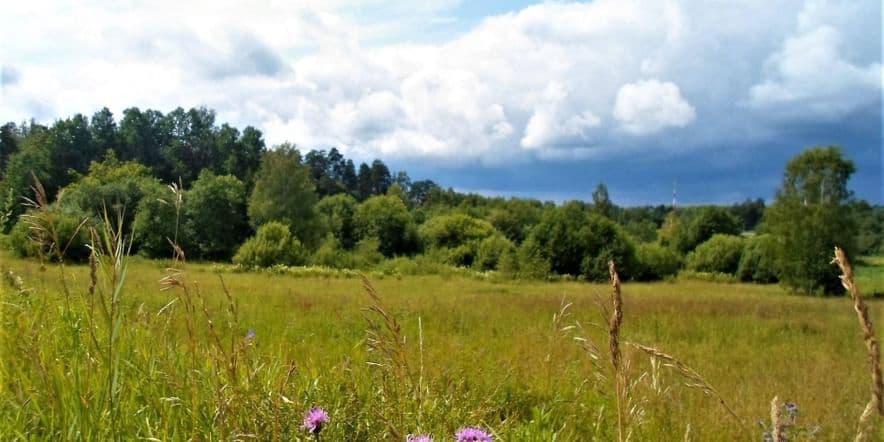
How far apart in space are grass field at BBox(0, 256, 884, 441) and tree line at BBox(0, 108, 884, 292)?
685 mm

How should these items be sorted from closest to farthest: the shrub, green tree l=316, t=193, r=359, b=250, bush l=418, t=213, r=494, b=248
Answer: the shrub → bush l=418, t=213, r=494, b=248 → green tree l=316, t=193, r=359, b=250

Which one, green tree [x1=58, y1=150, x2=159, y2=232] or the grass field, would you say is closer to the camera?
the grass field

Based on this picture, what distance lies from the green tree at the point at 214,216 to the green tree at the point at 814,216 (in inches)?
1381

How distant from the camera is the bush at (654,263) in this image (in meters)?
47.4

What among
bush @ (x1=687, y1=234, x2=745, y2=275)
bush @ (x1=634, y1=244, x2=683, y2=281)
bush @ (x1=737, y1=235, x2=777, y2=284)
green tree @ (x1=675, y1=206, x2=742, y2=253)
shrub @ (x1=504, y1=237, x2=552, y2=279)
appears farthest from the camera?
green tree @ (x1=675, y1=206, x2=742, y2=253)

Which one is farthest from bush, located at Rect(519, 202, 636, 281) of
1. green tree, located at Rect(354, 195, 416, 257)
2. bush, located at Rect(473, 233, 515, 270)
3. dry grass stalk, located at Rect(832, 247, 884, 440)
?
dry grass stalk, located at Rect(832, 247, 884, 440)

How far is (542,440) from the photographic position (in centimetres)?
228

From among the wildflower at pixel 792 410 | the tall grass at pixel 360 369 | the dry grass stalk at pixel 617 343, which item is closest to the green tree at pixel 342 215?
the tall grass at pixel 360 369

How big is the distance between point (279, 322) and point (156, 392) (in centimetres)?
610

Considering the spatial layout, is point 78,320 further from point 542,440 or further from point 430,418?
point 542,440

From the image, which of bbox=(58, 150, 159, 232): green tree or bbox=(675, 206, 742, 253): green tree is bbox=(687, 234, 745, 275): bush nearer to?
bbox=(675, 206, 742, 253): green tree

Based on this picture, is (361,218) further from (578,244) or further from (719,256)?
(719,256)

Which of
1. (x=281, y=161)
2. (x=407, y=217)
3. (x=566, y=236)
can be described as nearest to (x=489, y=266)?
(x=566, y=236)

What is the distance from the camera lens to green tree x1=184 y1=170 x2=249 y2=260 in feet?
127
